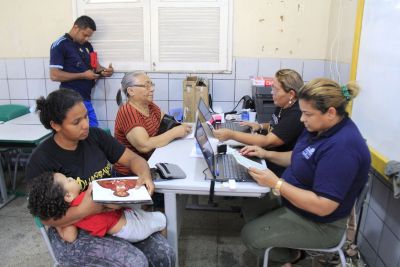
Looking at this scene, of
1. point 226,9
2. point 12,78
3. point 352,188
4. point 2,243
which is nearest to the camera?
point 352,188

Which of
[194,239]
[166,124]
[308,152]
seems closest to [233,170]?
[308,152]

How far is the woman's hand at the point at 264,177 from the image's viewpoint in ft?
4.99

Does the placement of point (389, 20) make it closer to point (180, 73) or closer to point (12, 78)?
point (180, 73)

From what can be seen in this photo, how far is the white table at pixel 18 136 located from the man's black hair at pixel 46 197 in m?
1.16

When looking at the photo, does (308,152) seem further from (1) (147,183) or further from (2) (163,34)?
(2) (163,34)

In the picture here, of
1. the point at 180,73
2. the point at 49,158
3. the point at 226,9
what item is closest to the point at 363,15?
the point at 226,9

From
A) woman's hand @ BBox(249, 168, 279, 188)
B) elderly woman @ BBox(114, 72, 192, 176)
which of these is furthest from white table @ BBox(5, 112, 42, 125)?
woman's hand @ BBox(249, 168, 279, 188)

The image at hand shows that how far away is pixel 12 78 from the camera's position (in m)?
3.48

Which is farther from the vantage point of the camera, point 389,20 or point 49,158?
point 389,20

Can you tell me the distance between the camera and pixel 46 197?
1280 mm

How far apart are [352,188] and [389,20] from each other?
90 cm

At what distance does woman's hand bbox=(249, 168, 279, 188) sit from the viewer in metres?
1.52

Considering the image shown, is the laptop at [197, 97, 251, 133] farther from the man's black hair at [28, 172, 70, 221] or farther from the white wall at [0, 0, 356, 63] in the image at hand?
the man's black hair at [28, 172, 70, 221]

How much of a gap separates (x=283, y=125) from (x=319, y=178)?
637mm
